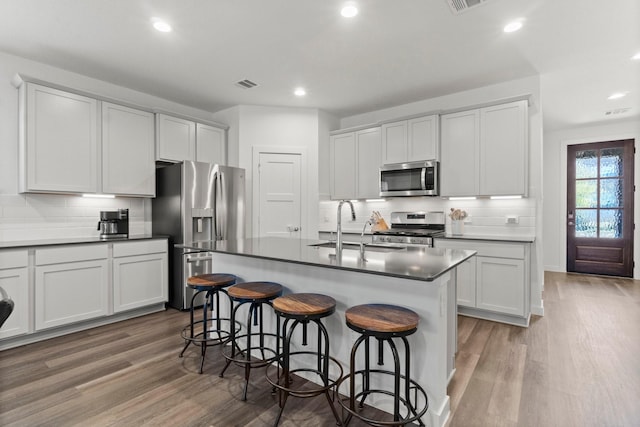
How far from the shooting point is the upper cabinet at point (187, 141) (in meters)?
3.99

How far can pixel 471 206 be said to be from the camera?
4.10 meters

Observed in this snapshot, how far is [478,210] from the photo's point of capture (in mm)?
4051

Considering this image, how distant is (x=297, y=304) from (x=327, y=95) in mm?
3234

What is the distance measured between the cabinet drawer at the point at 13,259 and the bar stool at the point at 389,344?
9.51ft

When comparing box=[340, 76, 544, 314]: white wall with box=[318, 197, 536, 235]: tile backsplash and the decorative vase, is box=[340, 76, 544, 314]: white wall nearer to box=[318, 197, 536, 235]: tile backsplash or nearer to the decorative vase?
box=[318, 197, 536, 235]: tile backsplash

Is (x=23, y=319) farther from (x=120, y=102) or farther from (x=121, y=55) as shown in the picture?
(x=121, y=55)

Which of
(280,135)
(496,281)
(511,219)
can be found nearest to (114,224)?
(280,135)

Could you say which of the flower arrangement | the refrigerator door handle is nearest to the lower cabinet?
the flower arrangement

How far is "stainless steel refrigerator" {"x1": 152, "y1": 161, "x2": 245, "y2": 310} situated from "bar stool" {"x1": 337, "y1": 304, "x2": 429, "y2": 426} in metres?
2.66

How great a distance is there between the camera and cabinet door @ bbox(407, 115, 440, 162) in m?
4.05

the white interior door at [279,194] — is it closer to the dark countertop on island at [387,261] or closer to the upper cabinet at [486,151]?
the upper cabinet at [486,151]

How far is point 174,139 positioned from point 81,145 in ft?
3.36

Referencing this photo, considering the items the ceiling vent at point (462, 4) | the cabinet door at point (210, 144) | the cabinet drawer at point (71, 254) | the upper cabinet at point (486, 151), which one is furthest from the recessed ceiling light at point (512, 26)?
the cabinet drawer at point (71, 254)

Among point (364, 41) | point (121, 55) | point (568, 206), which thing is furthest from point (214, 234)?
point (568, 206)
